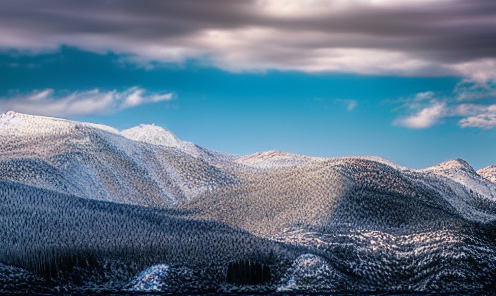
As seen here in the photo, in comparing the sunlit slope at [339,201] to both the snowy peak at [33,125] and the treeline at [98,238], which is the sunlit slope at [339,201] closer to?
the treeline at [98,238]

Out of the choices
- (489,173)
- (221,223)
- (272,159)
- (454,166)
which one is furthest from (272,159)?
(489,173)

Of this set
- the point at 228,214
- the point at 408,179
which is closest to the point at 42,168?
the point at 228,214

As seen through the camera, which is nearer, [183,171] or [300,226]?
[300,226]

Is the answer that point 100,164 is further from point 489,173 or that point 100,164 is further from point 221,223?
point 489,173

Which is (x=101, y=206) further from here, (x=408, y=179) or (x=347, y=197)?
(x=408, y=179)

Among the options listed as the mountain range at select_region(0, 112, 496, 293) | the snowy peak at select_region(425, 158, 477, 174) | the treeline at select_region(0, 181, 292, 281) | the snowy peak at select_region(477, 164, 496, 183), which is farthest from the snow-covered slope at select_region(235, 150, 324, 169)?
the treeline at select_region(0, 181, 292, 281)

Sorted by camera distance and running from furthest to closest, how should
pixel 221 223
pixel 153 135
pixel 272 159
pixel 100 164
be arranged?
pixel 153 135, pixel 272 159, pixel 100 164, pixel 221 223
